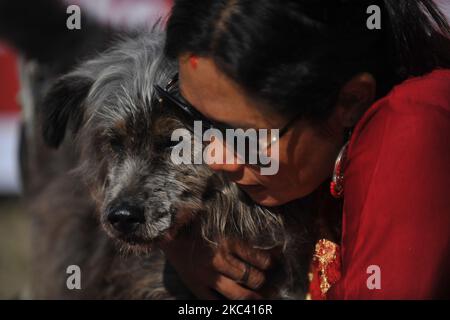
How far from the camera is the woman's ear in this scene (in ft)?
5.87

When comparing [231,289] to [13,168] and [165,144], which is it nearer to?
[165,144]

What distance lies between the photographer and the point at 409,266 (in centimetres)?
161

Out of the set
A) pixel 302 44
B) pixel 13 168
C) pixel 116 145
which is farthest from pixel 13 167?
pixel 302 44

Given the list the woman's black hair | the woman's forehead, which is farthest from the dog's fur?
the woman's black hair

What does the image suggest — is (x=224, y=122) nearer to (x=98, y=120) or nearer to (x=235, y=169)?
(x=235, y=169)

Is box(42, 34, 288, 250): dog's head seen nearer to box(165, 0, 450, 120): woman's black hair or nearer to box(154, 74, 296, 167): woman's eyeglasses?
box(154, 74, 296, 167): woman's eyeglasses

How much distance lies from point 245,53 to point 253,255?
2.37ft

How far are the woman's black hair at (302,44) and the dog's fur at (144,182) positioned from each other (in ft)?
1.15

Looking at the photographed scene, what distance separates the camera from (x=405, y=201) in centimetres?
162

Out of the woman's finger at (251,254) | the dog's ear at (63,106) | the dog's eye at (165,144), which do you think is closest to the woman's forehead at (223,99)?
the dog's eye at (165,144)

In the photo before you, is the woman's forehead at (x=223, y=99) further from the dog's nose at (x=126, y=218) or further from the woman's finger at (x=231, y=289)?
the woman's finger at (x=231, y=289)

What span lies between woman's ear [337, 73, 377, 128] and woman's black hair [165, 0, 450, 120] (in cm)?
2

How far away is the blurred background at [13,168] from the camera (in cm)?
358
